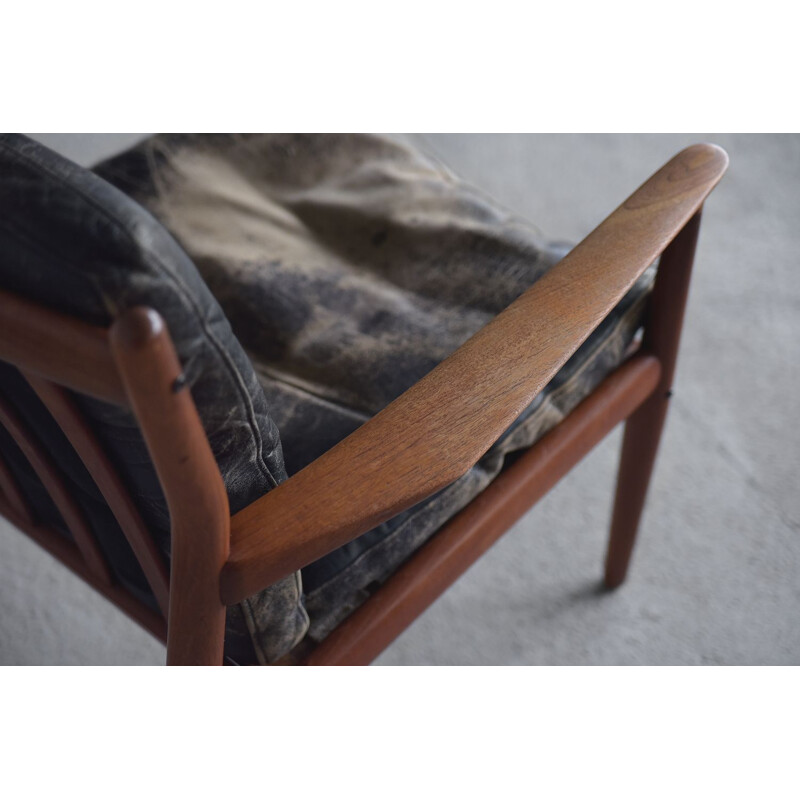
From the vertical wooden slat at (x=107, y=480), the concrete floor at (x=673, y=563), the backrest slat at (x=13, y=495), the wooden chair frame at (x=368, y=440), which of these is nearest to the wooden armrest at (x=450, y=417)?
the wooden chair frame at (x=368, y=440)

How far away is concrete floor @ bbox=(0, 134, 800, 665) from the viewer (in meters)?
1.23

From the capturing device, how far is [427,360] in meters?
0.93

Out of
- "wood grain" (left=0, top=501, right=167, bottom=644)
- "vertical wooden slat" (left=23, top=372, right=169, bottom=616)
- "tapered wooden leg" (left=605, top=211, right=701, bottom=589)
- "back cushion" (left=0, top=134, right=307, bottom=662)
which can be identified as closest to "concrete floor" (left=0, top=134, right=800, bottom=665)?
"tapered wooden leg" (left=605, top=211, right=701, bottom=589)

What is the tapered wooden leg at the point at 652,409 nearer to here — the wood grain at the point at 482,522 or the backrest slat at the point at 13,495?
the wood grain at the point at 482,522

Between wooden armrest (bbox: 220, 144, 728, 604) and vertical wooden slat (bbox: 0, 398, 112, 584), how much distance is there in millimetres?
215

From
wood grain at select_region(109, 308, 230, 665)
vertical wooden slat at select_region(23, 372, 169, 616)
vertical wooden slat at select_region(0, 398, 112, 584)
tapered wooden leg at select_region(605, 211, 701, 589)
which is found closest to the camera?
wood grain at select_region(109, 308, 230, 665)

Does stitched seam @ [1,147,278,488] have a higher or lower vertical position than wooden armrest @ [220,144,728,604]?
higher

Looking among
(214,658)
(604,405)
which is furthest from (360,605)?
(604,405)

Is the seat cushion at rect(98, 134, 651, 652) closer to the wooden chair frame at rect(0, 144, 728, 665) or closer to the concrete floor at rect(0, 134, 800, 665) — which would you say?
the wooden chair frame at rect(0, 144, 728, 665)

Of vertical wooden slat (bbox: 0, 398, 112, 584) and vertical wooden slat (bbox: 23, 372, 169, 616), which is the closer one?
vertical wooden slat (bbox: 23, 372, 169, 616)

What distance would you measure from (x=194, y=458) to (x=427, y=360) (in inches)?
17.7

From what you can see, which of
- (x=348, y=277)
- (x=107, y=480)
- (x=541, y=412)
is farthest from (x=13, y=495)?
(x=541, y=412)
